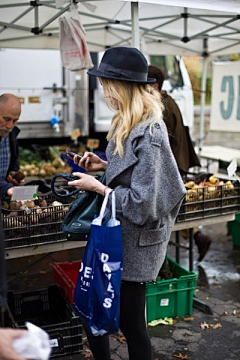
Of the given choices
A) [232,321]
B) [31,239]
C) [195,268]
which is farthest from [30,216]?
[195,268]

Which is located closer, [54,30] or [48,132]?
[54,30]

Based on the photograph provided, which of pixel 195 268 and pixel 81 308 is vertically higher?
pixel 81 308

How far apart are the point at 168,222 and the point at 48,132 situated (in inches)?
227

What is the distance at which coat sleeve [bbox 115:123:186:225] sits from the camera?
2.52m

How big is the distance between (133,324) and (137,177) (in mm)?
789

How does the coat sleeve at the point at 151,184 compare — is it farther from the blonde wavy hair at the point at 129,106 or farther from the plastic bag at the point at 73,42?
the plastic bag at the point at 73,42

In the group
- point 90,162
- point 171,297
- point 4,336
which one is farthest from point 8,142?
point 4,336

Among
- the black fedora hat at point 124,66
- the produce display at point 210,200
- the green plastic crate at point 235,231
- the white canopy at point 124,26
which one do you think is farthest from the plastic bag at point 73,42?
the green plastic crate at point 235,231

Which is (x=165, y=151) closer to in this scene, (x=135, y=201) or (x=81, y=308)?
(x=135, y=201)

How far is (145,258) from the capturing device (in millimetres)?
2697

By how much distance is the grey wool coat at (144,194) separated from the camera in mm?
2527


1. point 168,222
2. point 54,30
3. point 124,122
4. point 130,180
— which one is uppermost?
point 54,30

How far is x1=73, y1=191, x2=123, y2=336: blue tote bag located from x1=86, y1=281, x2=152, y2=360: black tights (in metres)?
0.16

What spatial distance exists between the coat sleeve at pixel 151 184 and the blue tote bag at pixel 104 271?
9 cm
